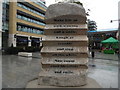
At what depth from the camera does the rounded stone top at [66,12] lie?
535 cm

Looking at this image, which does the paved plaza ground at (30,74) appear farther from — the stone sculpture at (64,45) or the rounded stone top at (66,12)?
the rounded stone top at (66,12)

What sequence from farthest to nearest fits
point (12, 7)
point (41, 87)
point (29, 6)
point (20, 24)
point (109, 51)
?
point (29, 6) < point (20, 24) < point (12, 7) < point (109, 51) < point (41, 87)

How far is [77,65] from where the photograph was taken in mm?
5246

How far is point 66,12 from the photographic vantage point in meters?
5.36

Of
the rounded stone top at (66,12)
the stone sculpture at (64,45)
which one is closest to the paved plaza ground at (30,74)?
the stone sculpture at (64,45)

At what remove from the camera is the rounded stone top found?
17.6 feet

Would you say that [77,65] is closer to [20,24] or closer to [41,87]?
[41,87]

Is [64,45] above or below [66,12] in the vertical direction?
below

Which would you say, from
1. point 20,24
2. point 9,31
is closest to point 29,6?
point 20,24

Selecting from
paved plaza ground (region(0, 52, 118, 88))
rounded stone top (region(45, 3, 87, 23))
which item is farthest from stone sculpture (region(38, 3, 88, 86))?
paved plaza ground (region(0, 52, 118, 88))

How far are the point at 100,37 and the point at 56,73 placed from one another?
3818 cm

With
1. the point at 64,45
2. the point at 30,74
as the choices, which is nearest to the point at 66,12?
the point at 64,45

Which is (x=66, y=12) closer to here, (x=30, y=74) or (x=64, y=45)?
(x=64, y=45)

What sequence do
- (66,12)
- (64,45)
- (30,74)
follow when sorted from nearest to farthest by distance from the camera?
(66,12) → (64,45) → (30,74)
